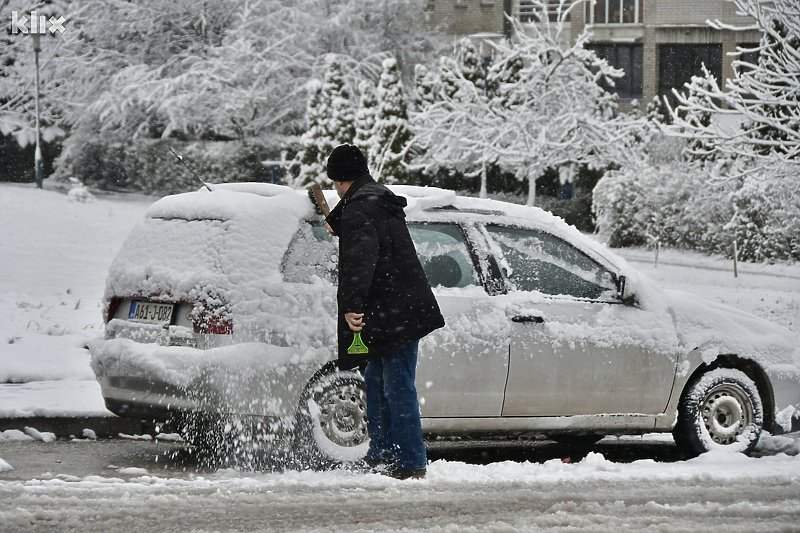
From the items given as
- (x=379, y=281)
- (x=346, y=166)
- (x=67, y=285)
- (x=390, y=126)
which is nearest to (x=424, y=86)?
(x=390, y=126)

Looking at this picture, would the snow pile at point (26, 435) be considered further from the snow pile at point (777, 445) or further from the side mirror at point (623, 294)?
the snow pile at point (777, 445)

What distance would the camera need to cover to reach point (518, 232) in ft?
27.4

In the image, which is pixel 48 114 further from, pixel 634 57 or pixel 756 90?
pixel 756 90

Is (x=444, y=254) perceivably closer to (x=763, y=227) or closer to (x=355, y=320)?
(x=355, y=320)

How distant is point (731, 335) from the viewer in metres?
8.56

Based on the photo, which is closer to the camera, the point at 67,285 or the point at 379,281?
the point at 379,281

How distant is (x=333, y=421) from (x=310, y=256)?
0.92 metres

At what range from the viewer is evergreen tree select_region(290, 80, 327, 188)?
3244 cm

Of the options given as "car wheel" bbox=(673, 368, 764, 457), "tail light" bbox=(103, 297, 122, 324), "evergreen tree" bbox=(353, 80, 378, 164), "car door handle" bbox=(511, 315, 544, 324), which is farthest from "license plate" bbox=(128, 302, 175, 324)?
"evergreen tree" bbox=(353, 80, 378, 164)

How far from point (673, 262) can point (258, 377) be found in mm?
20722

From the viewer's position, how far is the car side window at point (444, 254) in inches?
317

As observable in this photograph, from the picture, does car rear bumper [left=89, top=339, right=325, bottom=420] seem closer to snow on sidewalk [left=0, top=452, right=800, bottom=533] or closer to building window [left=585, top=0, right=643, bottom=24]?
snow on sidewalk [left=0, top=452, right=800, bottom=533]

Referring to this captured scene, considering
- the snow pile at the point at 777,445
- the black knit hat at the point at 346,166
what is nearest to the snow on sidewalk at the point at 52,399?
the black knit hat at the point at 346,166

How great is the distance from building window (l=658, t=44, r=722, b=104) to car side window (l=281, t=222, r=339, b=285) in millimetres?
43093
